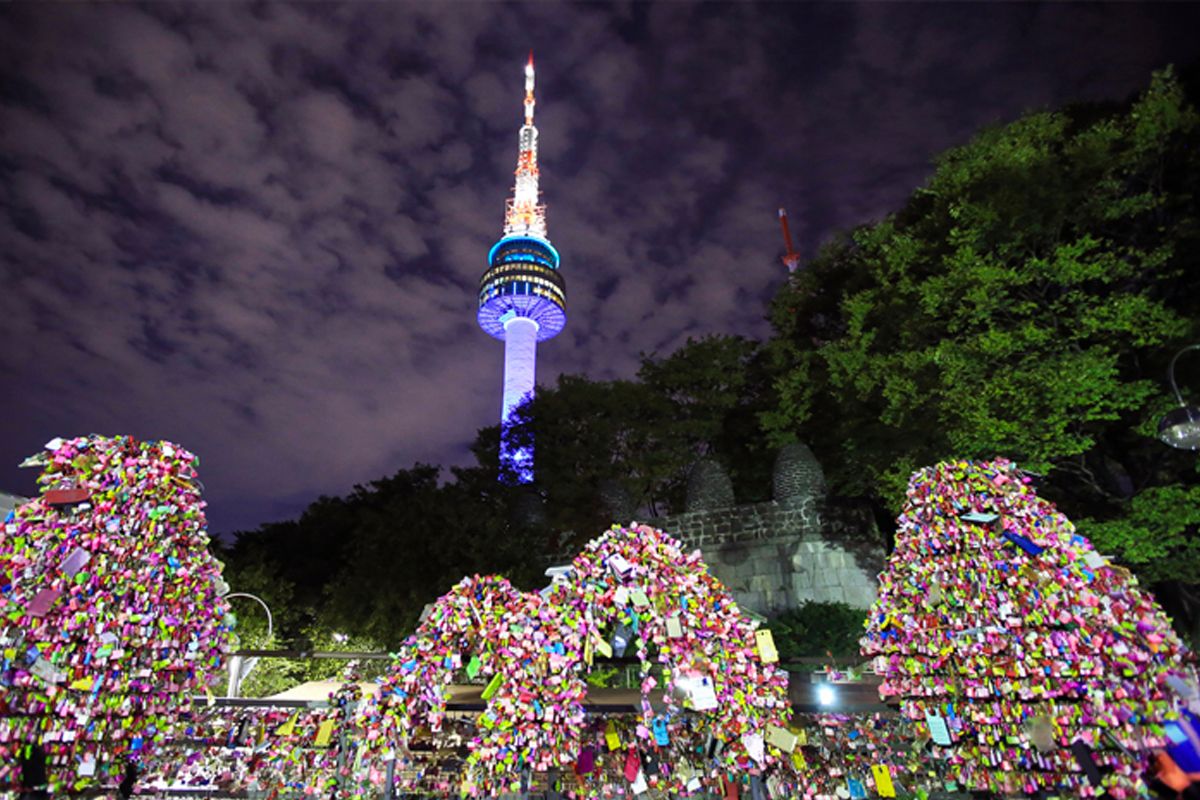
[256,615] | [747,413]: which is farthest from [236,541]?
[747,413]

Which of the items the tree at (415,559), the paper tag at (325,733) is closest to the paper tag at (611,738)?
the paper tag at (325,733)

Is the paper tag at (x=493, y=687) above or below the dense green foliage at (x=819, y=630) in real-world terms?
below

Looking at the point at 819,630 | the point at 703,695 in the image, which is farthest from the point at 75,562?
the point at 819,630

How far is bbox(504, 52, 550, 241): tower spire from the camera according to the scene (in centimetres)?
7156

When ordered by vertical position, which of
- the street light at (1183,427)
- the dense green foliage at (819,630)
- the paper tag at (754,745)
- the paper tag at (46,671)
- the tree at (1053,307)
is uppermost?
the tree at (1053,307)

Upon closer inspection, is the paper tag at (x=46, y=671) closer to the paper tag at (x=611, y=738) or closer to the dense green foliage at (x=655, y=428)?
the paper tag at (x=611, y=738)

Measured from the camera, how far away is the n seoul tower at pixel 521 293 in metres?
66.5

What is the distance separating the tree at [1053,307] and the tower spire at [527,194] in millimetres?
59974

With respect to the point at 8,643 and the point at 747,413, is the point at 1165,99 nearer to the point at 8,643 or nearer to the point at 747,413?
the point at 747,413

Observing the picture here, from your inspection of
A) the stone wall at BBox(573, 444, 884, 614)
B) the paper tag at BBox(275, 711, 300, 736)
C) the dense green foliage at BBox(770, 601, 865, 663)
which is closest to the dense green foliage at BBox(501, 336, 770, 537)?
the stone wall at BBox(573, 444, 884, 614)

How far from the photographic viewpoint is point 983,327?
14.3 m

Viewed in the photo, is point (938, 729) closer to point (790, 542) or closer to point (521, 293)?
point (790, 542)

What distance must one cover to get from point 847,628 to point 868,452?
467 centimetres

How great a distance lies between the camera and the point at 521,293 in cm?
6644
